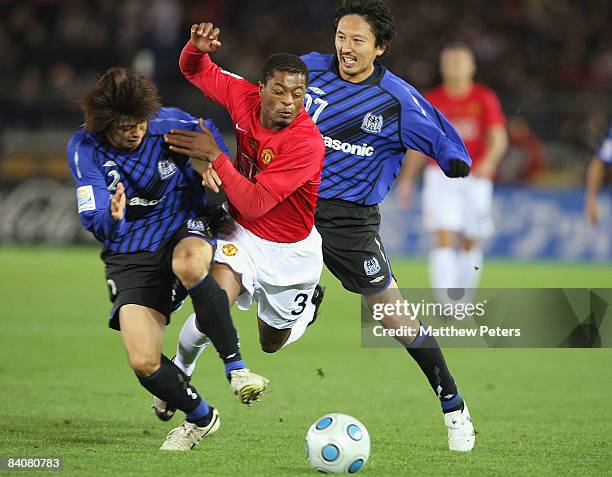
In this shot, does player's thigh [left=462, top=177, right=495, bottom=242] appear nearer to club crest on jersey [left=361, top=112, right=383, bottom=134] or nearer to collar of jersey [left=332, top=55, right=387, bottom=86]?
collar of jersey [left=332, top=55, right=387, bottom=86]

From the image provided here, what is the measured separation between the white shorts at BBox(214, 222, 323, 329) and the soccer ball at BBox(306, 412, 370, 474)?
887 millimetres

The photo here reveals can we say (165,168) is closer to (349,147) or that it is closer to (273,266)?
(273,266)

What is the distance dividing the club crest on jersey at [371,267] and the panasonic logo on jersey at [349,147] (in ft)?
1.97

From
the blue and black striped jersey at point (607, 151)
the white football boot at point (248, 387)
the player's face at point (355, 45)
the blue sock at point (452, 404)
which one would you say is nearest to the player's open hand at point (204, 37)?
the player's face at point (355, 45)

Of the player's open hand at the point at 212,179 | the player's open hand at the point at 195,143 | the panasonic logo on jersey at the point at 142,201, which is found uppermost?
the player's open hand at the point at 195,143

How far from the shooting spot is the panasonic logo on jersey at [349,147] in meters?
6.10

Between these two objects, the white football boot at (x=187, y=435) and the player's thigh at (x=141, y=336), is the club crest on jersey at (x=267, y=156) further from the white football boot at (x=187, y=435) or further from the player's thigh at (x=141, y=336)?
the white football boot at (x=187, y=435)

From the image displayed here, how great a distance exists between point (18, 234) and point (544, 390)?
34.9 ft

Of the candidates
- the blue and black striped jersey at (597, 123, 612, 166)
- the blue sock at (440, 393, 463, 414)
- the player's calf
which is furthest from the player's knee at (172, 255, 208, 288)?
the blue and black striped jersey at (597, 123, 612, 166)

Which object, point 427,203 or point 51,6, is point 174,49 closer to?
point 51,6

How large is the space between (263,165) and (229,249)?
471 millimetres

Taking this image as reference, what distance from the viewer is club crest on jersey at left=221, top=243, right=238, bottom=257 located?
5652 millimetres

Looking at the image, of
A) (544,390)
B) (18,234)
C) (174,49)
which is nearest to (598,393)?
(544,390)

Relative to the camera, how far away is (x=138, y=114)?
5496 millimetres
